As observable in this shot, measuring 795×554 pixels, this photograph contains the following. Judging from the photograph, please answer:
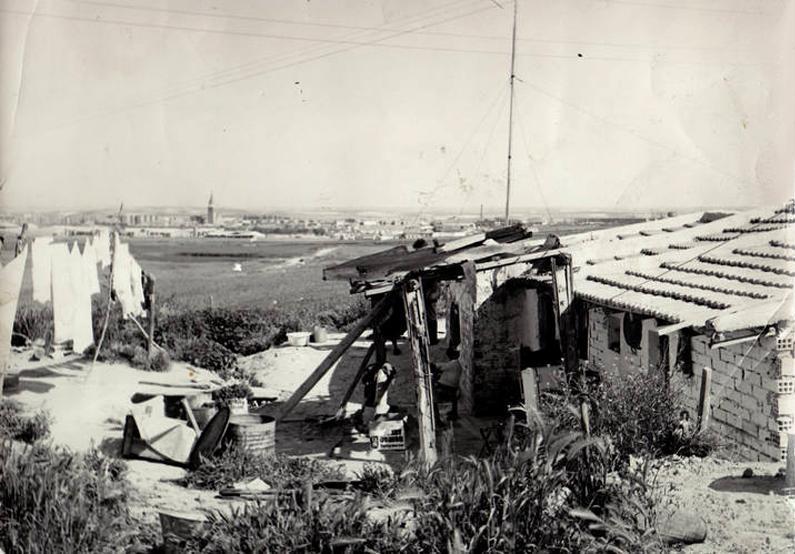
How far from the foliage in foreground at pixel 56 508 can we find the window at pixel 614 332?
746cm

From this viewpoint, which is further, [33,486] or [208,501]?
[208,501]

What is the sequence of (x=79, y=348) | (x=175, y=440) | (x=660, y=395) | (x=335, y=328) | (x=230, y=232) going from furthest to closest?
(x=230, y=232) → (x=335, y=328) → (x=79, y=348) → (x=175, y=440) → (x=660, y=395)

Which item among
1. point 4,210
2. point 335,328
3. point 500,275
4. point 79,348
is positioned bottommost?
point 335,328

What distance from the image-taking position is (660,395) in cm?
735

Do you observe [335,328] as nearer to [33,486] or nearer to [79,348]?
[79,348]

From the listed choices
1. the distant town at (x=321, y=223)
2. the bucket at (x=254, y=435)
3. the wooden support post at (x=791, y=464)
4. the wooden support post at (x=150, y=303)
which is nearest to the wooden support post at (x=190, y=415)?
the bucket at (x=254, y=435)

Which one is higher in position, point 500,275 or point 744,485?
point 500,275

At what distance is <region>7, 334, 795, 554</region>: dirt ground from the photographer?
5.68m

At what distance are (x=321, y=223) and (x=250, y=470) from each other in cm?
5174

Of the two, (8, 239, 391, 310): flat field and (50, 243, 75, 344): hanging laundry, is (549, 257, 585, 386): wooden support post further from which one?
(8, 239, 391, 310): flat field

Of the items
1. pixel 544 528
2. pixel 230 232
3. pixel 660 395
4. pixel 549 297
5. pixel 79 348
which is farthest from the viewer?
pixel 230 232

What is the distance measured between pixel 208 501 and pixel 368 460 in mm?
2503

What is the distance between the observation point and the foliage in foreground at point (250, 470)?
821 centimetres

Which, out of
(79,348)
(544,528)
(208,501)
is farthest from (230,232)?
(544,528)
